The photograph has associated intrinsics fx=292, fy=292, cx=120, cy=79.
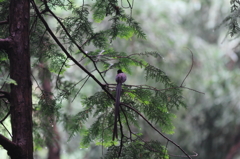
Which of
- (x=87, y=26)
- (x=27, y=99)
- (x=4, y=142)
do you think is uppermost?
(x=87, y=26)

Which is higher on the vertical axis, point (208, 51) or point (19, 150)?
point (208, 51)

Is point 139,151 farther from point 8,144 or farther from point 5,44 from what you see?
point 5,44

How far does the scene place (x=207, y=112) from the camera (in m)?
7.91

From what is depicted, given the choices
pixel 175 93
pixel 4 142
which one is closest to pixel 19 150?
pixel 4 142

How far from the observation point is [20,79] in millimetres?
1882

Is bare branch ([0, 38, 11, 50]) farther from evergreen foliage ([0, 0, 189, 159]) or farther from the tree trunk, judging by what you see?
evergreen foliage ([0, 0, 189, 159])

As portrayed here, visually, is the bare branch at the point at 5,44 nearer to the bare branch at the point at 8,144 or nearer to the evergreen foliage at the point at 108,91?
the evergreen foliage at the point at 108,91

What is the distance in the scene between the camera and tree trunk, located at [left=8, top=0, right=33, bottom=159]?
1838mm

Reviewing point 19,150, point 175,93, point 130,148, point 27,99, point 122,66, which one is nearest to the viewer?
point 19,150

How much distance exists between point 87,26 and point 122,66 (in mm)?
427

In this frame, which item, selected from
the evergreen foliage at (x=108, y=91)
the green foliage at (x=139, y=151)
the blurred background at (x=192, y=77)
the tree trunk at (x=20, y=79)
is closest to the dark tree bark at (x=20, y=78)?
the tree trunk at (x=20, y=79)

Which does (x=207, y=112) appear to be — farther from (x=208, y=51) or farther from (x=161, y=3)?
(x=161, y=3)

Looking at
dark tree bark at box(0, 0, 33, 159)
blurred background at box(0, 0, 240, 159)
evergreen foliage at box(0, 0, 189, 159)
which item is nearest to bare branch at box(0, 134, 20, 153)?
dark tree bark at box(0, 0, 33, 159)

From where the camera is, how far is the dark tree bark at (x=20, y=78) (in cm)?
183
